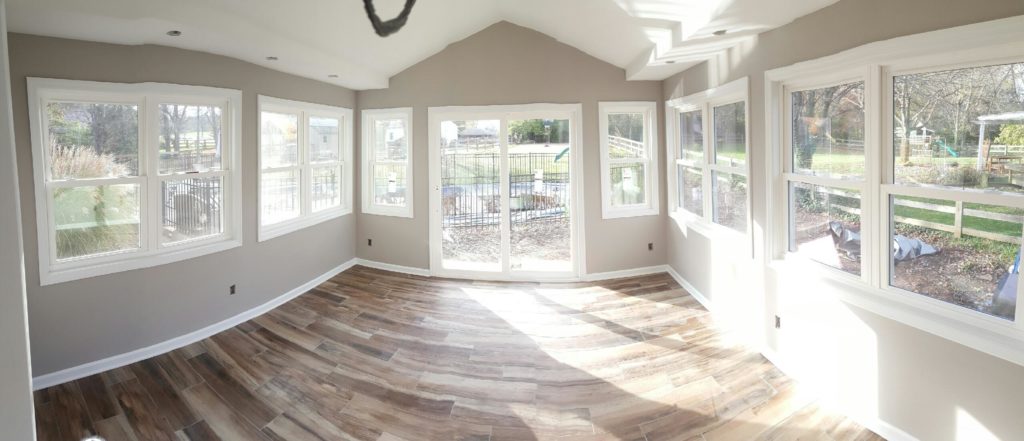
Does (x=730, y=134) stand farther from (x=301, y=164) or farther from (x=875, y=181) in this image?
(x=301, y=164)

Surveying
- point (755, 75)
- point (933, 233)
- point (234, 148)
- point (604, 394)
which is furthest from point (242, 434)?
point (755, 75)

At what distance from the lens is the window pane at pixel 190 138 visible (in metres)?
3.39

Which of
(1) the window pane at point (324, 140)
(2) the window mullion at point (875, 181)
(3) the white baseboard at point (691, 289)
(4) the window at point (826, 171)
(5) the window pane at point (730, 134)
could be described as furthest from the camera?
(1) the window pane at point (324, 140)

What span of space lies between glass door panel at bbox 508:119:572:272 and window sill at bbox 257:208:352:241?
6.77 feet

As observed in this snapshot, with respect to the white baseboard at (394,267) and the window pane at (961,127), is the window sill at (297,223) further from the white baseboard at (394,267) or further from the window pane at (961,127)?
the window pane at (961,127)

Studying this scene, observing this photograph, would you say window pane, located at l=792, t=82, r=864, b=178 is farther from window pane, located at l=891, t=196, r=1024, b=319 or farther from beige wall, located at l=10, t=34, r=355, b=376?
beige wall, located at l=10, t=34, r=355, b=376

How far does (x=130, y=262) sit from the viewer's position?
3154mm

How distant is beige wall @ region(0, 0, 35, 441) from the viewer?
1095 mm

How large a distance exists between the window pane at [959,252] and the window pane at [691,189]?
2.13m

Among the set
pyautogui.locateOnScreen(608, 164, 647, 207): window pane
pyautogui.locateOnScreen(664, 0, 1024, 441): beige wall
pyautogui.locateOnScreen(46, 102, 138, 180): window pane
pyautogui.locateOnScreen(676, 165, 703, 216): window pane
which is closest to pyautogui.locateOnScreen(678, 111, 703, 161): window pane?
pyautogui.locateOnScreen(676, 165, 703, 216): window pane

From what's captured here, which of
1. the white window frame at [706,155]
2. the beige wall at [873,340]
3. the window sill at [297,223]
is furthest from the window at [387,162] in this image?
the beige wall at [873,340]

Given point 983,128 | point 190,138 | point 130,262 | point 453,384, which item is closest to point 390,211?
point 190,138

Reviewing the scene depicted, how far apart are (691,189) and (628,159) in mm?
800

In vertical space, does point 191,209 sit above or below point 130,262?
above
